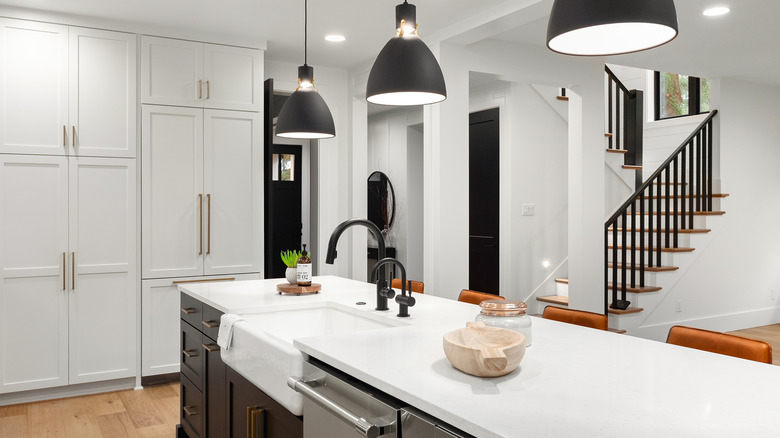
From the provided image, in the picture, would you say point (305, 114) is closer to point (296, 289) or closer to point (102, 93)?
point (296, 289)

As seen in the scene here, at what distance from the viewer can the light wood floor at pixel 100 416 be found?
3.40m

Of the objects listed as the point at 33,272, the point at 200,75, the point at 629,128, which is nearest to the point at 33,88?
the point at 200,75

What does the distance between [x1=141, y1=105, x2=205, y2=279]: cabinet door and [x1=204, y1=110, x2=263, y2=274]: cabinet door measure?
0.24ft

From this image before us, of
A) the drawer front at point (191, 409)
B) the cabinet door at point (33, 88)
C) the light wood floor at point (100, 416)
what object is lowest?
the light wood floor at point (100, 416)

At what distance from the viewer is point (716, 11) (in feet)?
13.2

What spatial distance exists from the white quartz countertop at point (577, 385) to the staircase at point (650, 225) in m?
3.60

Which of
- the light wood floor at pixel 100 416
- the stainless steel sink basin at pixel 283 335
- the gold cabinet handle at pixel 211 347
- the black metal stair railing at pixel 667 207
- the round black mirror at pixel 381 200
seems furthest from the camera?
the round black mirror at pixel 381 200

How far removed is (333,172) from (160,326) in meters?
2.09

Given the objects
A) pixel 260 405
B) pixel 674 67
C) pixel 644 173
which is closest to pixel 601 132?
pixel 674 67

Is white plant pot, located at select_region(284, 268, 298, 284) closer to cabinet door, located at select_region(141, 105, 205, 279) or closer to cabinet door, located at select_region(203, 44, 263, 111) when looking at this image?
cabinet door, located at select_region(141, 105, 205, 279)

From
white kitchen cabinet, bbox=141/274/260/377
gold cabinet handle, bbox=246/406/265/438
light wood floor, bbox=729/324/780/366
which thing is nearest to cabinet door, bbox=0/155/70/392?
white kitchen cabinet, bbox=141/274/260/377

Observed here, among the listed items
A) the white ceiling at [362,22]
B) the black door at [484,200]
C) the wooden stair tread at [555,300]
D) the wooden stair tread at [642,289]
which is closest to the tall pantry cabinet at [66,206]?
the white ceiling at [362,22]

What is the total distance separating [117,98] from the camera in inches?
164

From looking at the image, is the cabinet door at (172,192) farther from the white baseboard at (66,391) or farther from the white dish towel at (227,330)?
the white dish towel at (227,330)
